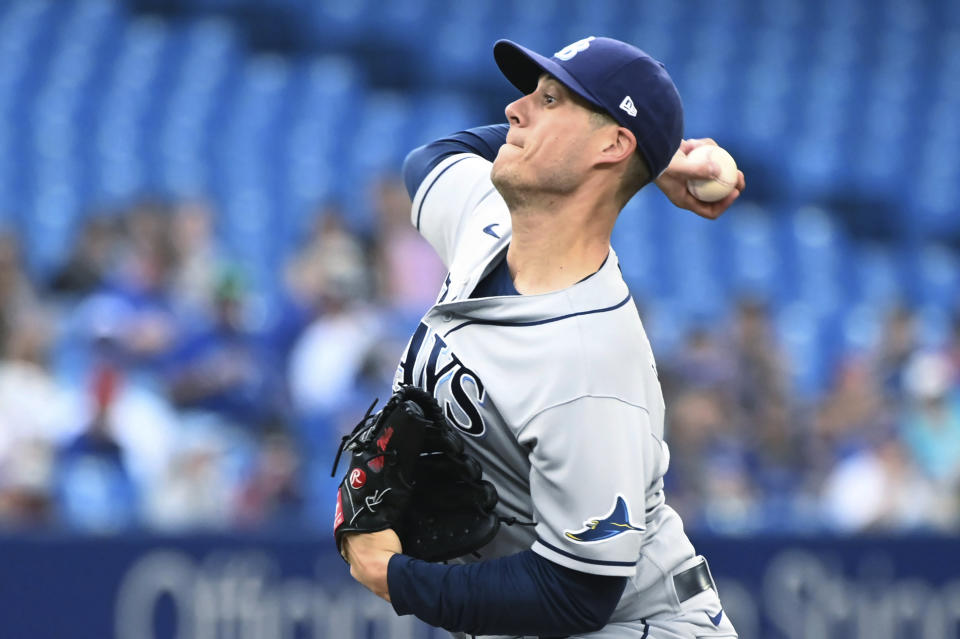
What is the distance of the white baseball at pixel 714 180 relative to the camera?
289cm

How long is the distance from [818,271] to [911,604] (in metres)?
4.22

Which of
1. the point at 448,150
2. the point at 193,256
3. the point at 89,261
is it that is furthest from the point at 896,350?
the point at 448,150

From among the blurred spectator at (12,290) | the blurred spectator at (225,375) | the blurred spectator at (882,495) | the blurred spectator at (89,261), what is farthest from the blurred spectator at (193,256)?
the blurred spectator at (882,495)

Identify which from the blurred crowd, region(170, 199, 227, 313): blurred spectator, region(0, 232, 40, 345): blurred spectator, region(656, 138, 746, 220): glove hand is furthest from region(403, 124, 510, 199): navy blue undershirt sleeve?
region(170, 199, 227, 313): blurred spectator

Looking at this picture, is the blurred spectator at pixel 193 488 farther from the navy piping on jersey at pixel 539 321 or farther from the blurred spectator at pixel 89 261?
the navy piping on jersey at pixel 539 321

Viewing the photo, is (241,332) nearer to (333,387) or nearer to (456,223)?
(333,387)

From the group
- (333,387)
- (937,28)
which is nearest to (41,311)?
(333,387)

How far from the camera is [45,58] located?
9680 mm

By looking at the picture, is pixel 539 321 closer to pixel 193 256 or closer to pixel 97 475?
pixel 97 475

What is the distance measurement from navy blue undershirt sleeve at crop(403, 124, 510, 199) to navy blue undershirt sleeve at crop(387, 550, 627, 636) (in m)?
1.00

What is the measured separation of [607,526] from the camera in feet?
8.21

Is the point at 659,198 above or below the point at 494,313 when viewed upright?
above

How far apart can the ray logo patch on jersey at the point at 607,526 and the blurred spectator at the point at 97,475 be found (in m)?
3.83

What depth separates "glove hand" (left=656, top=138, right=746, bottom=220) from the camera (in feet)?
9.48
